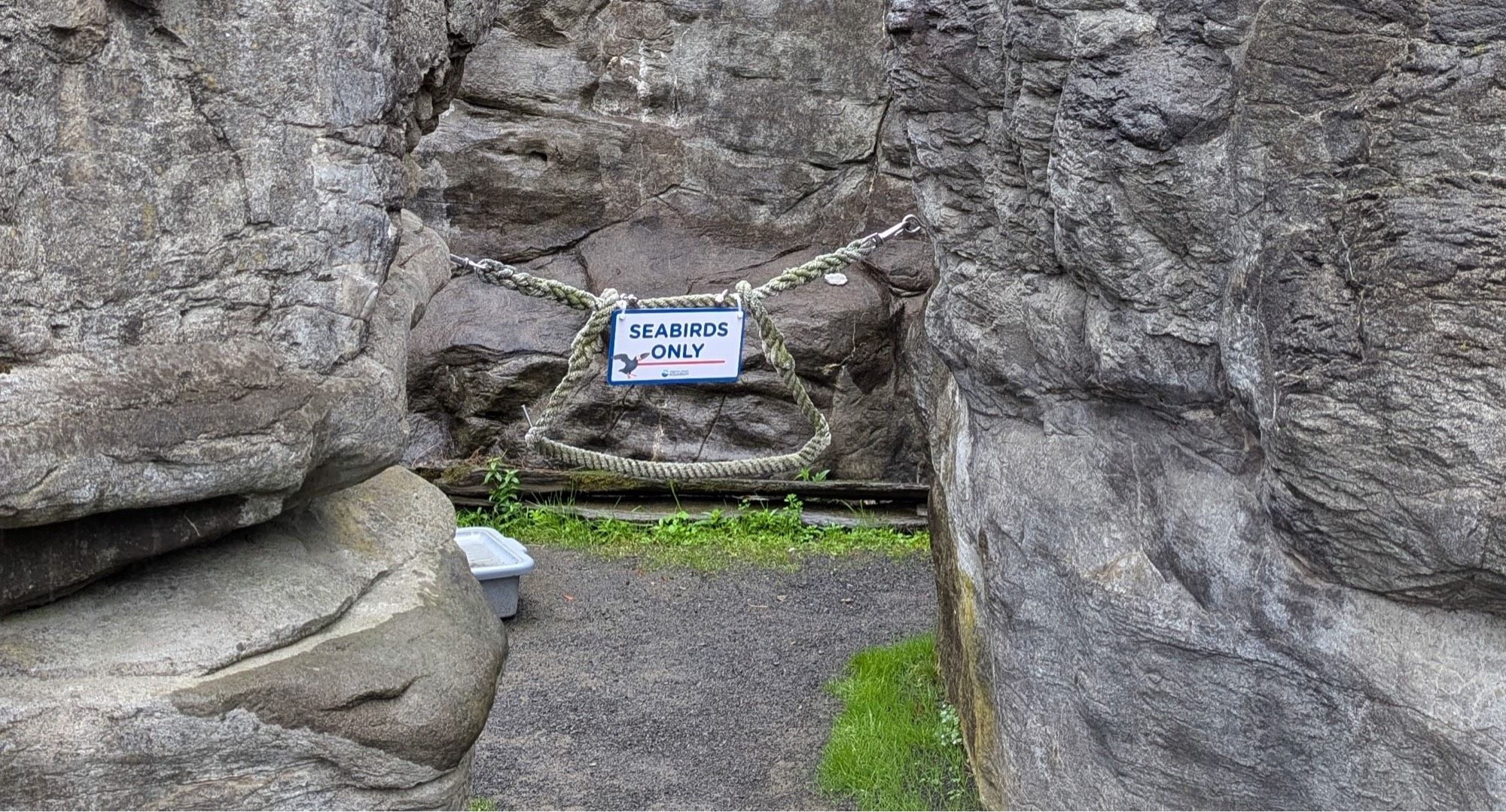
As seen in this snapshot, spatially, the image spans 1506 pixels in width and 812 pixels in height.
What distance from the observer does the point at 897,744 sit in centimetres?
354

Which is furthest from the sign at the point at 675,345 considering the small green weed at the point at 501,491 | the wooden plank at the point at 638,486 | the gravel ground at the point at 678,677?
the small green weed at the point at 501,491

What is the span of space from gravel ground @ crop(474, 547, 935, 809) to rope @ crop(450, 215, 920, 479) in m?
0.60

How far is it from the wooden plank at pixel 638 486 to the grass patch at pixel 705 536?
7 centimetres

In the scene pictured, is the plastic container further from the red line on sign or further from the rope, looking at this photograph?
the red line on sign

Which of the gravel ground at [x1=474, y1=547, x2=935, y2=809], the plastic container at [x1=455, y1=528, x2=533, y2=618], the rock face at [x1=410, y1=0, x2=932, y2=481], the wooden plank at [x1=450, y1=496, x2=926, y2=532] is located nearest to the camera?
the gravel ground at [x1=474, y1=547, x2=935, y2=809]

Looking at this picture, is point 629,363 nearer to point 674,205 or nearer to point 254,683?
point 254,683

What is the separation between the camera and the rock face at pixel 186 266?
5.50 feet

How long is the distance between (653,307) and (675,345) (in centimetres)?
12

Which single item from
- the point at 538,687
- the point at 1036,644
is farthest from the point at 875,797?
the point at 538,687

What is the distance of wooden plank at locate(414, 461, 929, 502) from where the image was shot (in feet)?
18.6

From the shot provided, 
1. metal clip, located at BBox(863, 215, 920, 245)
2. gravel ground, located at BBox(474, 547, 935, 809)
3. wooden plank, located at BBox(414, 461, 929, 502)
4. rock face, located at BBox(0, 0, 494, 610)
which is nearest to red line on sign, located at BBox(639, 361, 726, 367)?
metal clip, located at BBox(863, 215, 920, 245)

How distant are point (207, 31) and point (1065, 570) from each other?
165 centimetres

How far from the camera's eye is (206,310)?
6.10 ft

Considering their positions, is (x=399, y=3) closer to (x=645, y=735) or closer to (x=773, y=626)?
(x=645, y=735)
